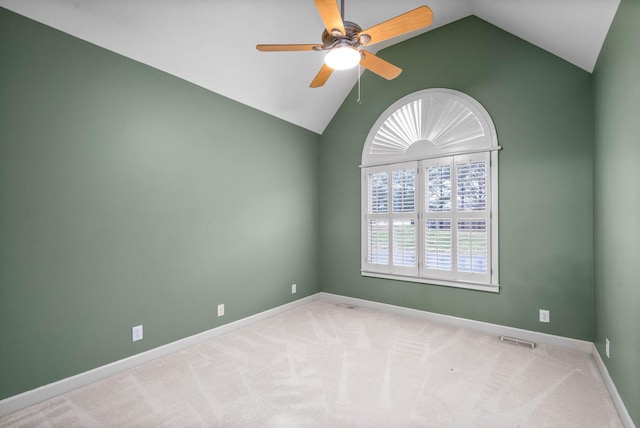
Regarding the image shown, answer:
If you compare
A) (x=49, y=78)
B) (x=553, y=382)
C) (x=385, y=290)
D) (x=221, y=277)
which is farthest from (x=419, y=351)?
(x=49, y=78)

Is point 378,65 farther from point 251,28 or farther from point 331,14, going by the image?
point 251,28

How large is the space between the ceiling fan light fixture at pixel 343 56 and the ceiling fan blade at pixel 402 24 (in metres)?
0.11

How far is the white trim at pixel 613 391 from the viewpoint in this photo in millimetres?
1753

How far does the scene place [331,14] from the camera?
1.65 meters

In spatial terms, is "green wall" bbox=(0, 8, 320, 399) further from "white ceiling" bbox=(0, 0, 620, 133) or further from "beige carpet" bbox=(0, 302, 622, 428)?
"beige carpet" bbox=(0, 302, 622, 428)

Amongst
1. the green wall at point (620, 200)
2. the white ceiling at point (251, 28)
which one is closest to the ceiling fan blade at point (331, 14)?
the white ceiling at point (251, 28)

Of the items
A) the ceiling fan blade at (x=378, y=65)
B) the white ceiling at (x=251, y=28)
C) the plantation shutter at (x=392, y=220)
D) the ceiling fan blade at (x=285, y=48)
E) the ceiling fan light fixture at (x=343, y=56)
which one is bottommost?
the plantation shutter at (x=392, y=220)

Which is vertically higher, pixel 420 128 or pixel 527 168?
pixel 420 128

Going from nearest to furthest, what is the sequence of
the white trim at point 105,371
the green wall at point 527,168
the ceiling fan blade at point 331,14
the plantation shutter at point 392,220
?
the ceiling fan blade at point 331,14, the white trim at point 105,371, the green wall at point 527,168, the plantation shutter at point 392,220

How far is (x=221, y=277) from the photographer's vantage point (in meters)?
3.29

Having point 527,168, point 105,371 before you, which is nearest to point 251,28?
point 527,168

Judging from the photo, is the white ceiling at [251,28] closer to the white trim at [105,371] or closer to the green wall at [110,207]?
the green wall at [110,207]

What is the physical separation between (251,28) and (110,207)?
209 cm

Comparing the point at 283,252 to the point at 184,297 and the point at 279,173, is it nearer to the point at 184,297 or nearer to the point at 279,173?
the point at 279,173
